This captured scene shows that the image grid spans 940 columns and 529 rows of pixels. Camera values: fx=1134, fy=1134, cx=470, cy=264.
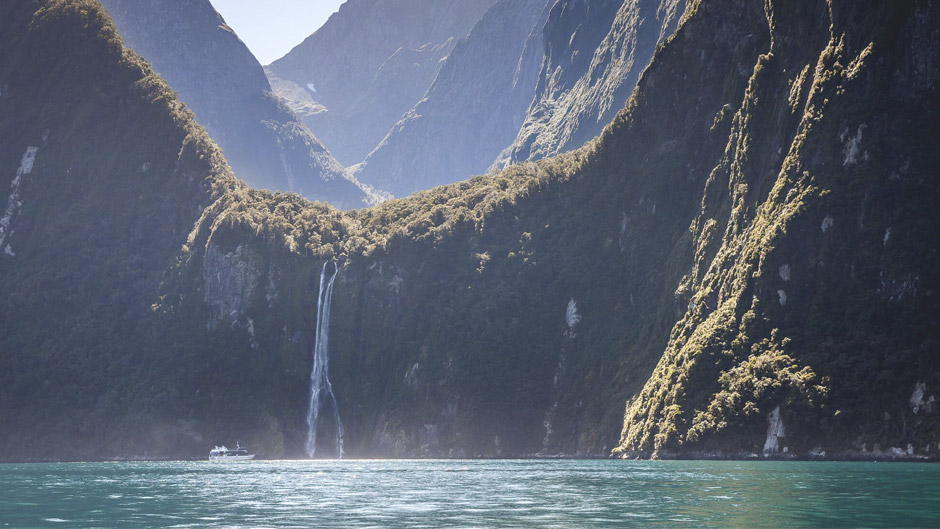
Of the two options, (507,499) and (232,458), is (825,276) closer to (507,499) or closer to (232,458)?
(507,499)

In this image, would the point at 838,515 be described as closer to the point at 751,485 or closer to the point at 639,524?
the point at 639,524

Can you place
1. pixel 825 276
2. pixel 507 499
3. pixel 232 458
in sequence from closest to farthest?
1. pixel 507 499
2. pixel 825 276
3. pixel 232 458

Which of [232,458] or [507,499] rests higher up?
[232,458]

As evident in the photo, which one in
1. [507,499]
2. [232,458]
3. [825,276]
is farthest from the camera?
[232,458]

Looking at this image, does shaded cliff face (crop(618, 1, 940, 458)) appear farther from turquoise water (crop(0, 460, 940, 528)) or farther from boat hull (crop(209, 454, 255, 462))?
boat hull (crop(209, 454, 255, 462))

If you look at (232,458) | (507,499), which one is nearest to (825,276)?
(507,499)

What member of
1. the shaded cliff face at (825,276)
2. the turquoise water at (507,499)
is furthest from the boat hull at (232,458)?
the turquoise water at (507,499)

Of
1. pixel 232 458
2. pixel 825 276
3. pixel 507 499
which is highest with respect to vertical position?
pixel 825 276

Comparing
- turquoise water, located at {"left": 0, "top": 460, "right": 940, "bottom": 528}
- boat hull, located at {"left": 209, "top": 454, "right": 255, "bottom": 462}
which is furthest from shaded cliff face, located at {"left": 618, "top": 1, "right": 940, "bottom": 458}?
boat hull, located at {"left": 209, "top": 454, "right": 255, "bottom": 462}

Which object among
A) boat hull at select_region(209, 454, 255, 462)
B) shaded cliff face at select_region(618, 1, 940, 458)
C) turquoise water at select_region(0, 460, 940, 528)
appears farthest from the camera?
boat hull at select_region(209, 454, 255, 462)

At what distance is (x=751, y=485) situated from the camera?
88.6m

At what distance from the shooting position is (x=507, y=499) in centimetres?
8088

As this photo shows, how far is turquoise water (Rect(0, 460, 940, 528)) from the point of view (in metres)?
64.1

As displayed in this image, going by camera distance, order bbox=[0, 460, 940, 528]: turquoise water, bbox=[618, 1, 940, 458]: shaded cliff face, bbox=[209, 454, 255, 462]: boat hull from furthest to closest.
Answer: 1. bbox=[209, 454, 255, 462]: boat hull
2. bbox=[618, 1, 940, 458]: shaded cliff face
3. bbox=[0, 460, 940, 528]: turquoise water
